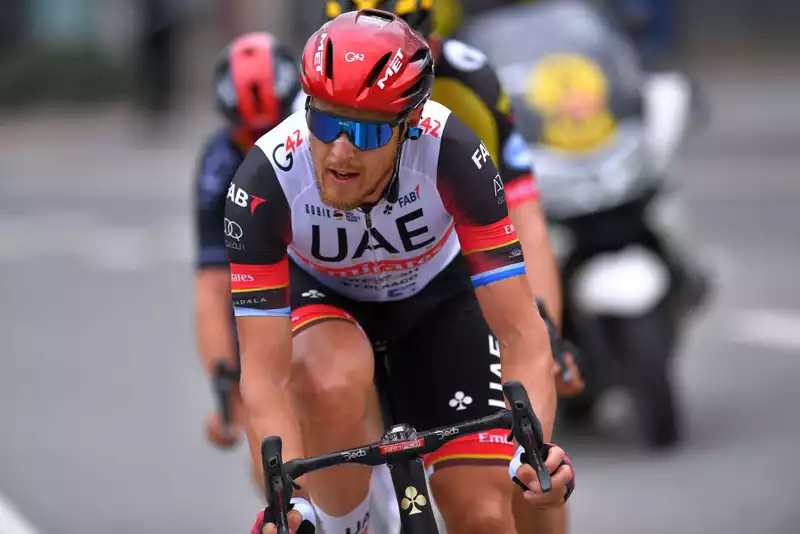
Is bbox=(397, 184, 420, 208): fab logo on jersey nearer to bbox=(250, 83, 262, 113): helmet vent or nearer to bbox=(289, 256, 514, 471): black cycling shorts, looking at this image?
bbox=(289, 256, 514, 471): black cycling shorts

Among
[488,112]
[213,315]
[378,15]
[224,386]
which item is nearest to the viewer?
[378,15]

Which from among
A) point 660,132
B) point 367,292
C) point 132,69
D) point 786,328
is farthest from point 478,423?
point 132,69

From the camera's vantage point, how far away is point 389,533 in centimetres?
519

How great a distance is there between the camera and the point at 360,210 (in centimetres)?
454

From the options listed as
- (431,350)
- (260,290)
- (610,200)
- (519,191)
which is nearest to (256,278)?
(260,290)

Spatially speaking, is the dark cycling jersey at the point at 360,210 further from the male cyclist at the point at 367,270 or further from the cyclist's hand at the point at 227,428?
the cyclist's hand at the point at 227,428

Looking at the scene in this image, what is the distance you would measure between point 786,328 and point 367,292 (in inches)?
306

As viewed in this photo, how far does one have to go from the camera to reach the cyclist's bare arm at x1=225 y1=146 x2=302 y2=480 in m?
4.44

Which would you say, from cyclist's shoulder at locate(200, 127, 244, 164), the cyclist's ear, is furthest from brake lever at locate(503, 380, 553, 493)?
cyclist's shoulder at locate(200, 127, 244, 164)

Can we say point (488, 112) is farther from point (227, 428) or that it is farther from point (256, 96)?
point (227, 428)

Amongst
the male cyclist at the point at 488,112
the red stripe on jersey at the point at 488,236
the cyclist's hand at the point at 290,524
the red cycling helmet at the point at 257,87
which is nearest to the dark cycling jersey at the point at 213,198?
the red cycling helmet at the point at 257,87

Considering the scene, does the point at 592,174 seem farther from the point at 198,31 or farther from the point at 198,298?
the point at 198,31

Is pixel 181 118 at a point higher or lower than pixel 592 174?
lower

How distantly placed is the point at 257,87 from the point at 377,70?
2520 millimetres
